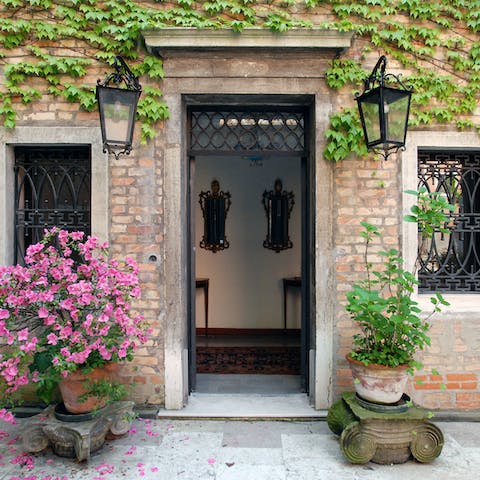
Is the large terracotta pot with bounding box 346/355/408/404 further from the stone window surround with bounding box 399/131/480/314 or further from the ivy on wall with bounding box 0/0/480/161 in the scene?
the ivy on wall with bounding box 0/0/480/161

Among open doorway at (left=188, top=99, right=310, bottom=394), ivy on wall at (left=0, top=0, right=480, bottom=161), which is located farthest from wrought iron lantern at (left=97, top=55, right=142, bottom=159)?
open doorway at (left=188, top=99, right=310, bottom=394)

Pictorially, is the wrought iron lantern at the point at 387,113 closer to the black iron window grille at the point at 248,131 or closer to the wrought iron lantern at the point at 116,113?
the black iron window grille at the point at 248,131

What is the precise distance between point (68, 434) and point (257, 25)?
3707 mm

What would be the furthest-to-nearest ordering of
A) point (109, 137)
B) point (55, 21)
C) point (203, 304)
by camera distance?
point (203, 304) < point (55, 21) < point (109, 137)

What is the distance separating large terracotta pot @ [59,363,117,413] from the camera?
10.3 feet

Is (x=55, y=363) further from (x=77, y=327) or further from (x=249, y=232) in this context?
(x=249, y=232)

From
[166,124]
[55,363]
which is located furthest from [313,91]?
[55,363]

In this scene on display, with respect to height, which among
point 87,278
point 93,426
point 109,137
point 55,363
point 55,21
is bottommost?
point 93,426

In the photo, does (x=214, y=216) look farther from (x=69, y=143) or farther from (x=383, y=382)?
(x=383, y=382)

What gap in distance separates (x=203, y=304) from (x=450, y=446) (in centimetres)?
428

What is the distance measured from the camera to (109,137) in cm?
335

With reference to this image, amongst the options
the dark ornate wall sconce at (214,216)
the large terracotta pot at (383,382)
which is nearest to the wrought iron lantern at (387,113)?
the large terracotta pot at (383,382)

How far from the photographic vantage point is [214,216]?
6910 millimetres

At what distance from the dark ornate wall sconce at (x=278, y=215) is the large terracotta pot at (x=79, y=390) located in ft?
13.7
